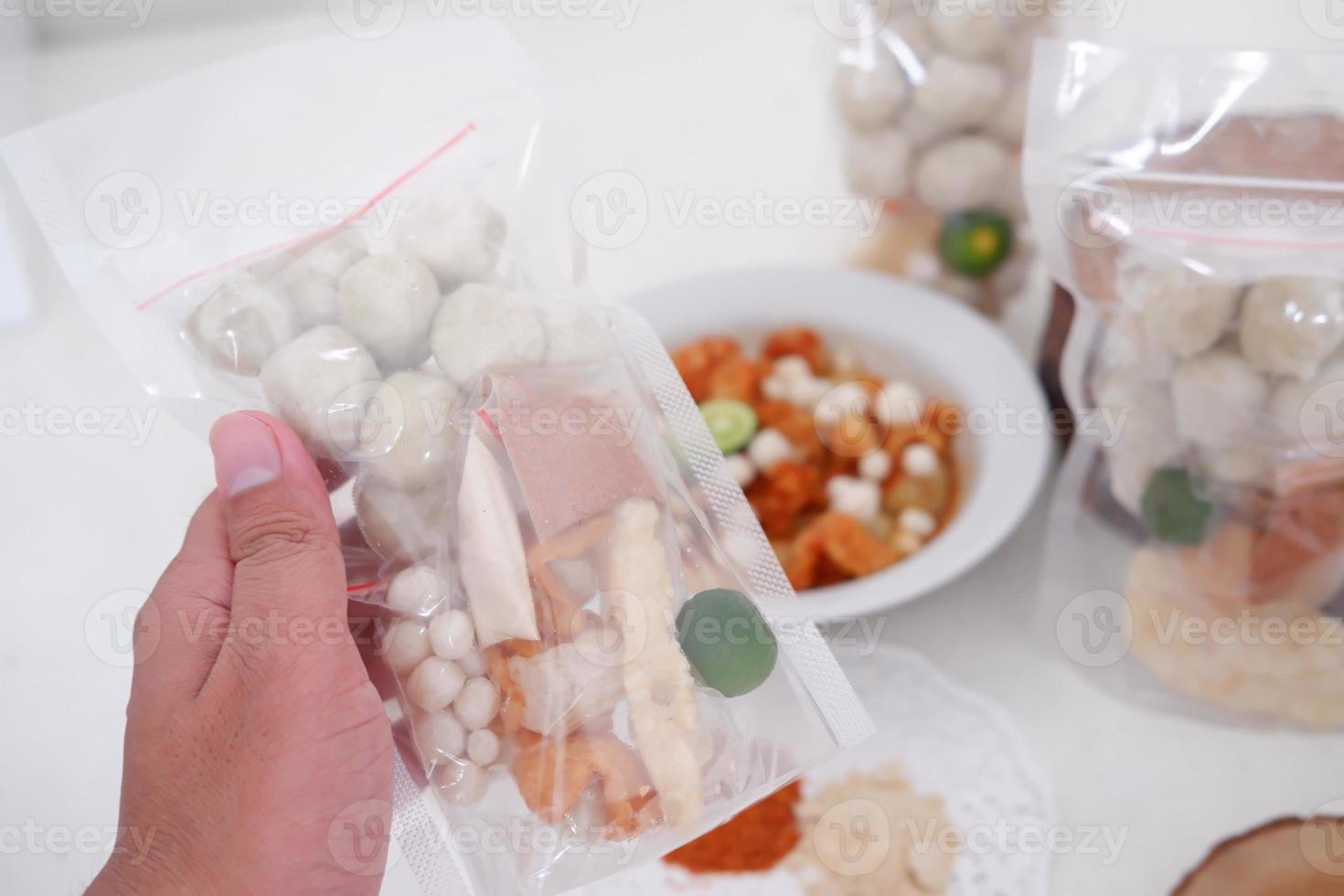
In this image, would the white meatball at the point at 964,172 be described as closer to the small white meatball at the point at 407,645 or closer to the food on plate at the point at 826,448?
the food on plate at the point at 826,448

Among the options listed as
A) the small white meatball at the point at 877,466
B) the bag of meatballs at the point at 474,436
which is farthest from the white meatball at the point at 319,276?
the small white meatball at the point at 877,466

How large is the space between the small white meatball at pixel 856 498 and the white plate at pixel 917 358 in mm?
82

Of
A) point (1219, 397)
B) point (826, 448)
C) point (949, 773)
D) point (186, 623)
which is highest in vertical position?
point (186, 623)

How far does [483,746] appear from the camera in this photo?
571mm

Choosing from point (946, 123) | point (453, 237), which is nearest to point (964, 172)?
point (946, 123)

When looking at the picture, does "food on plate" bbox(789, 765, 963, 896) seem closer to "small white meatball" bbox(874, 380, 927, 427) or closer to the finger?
"small white meatball" bbox(874, 380, 927, 427)

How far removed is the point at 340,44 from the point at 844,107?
0.50 meters

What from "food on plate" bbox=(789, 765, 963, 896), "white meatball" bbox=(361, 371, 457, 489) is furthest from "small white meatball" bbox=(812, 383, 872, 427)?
"white meatball" bbox=(361, 371, 457, 489)

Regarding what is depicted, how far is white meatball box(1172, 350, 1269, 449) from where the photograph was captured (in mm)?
698

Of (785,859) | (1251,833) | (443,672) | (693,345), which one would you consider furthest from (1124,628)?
(443,672)

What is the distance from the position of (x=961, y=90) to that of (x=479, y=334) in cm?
57

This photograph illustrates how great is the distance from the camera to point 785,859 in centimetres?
75

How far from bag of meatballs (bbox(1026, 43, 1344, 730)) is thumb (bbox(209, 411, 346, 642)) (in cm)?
58

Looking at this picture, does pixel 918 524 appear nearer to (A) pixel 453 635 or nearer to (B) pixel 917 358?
(B) pixel 917 358
